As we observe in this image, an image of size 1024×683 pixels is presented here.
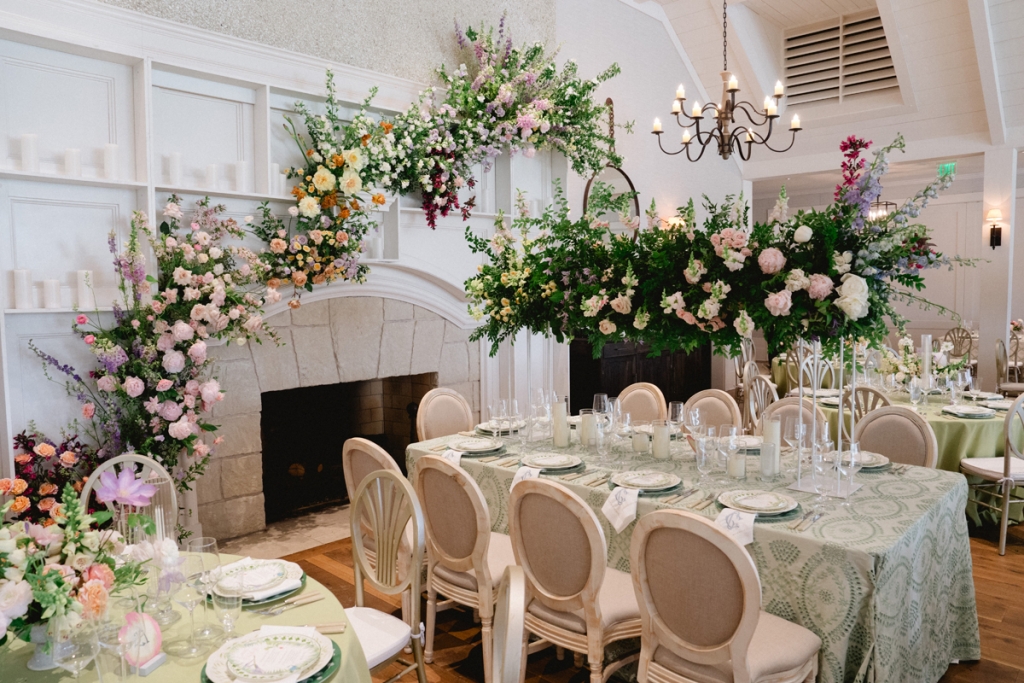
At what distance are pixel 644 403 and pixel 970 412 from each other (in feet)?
6.48

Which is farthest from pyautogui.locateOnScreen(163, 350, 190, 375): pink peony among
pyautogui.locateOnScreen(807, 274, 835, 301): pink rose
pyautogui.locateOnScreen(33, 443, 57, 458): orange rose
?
pyautogui.locateOnScreen(807, 274, 835, 301): pink rose

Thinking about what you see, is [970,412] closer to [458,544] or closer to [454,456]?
[454,456]

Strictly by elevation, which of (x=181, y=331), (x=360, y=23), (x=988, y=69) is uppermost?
(x=988, y=69)

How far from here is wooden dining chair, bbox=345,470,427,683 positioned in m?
2.17

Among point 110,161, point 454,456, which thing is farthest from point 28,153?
point 454,456

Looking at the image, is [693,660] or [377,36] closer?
[693,660]

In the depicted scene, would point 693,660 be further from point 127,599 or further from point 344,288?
point 344,288

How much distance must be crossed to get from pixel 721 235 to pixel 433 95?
2.89 metres

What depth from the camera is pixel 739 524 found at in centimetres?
234

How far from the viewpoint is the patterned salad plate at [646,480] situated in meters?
2.69

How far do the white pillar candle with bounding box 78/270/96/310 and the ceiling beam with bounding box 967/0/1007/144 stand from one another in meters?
6.58

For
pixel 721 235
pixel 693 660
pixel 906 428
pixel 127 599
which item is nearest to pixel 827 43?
pixel 906 428

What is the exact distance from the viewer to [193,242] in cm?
355

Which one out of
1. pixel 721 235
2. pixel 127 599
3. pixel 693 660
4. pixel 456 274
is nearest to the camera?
pixel 127 599
